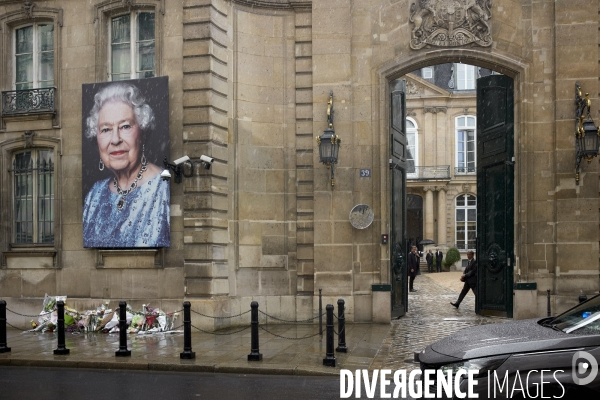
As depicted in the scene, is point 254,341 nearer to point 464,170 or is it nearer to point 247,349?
point 247,349

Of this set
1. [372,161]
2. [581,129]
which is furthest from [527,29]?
[372,161]

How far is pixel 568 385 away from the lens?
574cm

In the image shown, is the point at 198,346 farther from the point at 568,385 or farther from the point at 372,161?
the point at 568,385

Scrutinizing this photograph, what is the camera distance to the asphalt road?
9523 mm


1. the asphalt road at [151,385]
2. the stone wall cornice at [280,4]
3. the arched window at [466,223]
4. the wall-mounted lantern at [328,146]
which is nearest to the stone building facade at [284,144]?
the stone wall cornice at [280,4]

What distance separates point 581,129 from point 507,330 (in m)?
10.1

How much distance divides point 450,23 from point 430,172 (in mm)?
33966

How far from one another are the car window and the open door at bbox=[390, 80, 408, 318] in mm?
9999

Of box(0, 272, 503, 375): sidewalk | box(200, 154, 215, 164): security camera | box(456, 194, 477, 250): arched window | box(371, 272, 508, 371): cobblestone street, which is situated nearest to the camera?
box(0, 272, 503, 375): sidewalk

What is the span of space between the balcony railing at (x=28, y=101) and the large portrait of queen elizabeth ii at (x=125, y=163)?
43.0 inches

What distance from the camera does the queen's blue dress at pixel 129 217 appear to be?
1616 cm

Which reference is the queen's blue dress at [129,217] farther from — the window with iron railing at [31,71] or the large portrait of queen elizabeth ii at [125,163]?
the window with iron railing at [31,71]

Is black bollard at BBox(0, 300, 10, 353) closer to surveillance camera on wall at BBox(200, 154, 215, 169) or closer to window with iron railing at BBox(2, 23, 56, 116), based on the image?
surveillance camera on wall at BBox(200, 154, 215, 169)

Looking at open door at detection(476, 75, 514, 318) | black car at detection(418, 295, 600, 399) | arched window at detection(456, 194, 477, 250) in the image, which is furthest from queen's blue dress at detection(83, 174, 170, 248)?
arched window at detection(456, 194, 477, 250)
